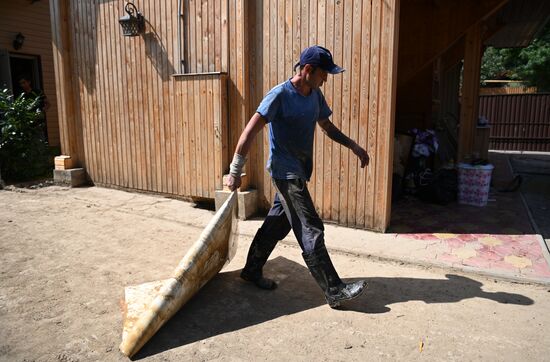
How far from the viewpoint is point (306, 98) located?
10.6ft

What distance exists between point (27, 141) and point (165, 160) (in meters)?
3.65

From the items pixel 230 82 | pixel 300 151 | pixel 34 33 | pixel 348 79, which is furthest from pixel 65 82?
pixel 300 151

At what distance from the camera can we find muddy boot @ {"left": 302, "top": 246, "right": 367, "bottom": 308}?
10.3ft

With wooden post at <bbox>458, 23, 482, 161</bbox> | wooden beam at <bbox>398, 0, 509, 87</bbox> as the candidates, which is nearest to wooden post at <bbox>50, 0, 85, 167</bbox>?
wooden beam at <bbox>398, 0, 509, 87</bbox>

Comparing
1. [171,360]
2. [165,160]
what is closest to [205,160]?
[165,160]

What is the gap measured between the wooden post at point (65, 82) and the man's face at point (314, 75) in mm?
5718

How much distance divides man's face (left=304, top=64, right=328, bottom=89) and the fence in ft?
50.9

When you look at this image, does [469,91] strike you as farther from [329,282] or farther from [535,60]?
[535,60]

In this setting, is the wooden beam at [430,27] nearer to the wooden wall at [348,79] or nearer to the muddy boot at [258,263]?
the wooden wall at [348,79]

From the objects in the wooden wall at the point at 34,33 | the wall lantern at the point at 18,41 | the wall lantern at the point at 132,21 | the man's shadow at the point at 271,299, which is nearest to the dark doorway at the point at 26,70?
the wooden wall at the point at 34,33

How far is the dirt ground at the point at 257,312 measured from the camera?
2.67 meters

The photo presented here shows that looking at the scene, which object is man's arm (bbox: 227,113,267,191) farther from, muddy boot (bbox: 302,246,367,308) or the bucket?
the bucket

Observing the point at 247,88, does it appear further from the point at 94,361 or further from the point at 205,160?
the point at 94,361

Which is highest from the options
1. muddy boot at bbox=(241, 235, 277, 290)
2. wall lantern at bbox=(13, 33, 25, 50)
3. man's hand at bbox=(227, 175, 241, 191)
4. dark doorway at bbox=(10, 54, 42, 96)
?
wall lantern at bbox=(13, 33, 25, 50)
